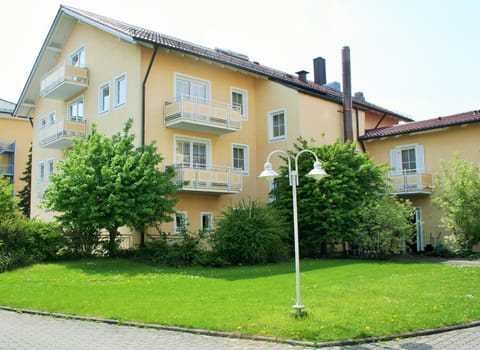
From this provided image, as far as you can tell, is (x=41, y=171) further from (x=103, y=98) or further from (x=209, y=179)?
(x=209, y=179)

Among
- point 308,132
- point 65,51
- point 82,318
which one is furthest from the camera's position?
point 65,51

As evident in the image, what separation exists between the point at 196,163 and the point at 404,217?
9.69m

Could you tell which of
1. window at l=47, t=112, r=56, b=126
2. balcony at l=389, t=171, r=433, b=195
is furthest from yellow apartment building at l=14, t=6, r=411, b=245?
balcony at l=389, t=171, r=433, b=195

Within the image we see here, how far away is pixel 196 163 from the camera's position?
24328mm

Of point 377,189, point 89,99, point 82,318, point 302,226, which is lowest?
point 82,318

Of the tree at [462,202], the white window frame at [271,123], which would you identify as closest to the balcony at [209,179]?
the white window frame at [271,123]

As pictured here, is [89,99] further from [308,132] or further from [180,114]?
[308,132]

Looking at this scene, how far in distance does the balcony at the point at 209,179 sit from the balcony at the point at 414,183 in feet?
26.4

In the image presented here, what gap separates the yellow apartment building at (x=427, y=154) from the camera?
25234 millimetres

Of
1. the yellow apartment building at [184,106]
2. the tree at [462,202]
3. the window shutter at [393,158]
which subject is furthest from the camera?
the window shutter at [393,158]

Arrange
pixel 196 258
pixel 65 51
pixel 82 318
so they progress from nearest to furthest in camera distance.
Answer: pixel 82 318 < pixel 196 258 < pixel 65 51

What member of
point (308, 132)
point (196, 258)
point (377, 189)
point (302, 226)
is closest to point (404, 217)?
point (377, 189)

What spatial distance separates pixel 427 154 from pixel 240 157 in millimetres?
9754

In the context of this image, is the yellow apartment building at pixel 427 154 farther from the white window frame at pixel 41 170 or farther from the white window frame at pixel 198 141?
the white window frame at pixel 41 170
